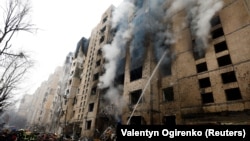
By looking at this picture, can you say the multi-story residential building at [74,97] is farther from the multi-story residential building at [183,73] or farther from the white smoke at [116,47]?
the white smoke at [116,47]

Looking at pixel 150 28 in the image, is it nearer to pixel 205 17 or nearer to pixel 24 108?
pixel 205 17

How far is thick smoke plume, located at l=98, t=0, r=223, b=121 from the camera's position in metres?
18.1

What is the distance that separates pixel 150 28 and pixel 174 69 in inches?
312

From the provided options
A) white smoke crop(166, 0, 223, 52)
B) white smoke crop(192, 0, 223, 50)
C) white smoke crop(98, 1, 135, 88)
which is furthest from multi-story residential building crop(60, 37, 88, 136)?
white smoke crop(192, 0, 223, 50)

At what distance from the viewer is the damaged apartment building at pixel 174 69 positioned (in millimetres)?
14672

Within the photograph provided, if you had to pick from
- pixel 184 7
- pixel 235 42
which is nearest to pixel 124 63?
pixel 184 7

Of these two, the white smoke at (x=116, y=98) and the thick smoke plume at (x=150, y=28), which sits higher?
the thick smoke plume at (x=150, y=28)

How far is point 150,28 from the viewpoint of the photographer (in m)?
24.3

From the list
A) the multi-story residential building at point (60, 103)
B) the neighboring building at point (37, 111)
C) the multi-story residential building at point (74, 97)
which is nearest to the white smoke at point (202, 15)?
the multi-story residential building at point (74, 97)

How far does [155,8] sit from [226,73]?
583 inches

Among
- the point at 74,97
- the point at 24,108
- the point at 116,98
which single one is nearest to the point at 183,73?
the point at 116,98

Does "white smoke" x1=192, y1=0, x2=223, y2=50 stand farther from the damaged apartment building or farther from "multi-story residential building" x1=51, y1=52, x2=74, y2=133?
"multi-story residential building" x1=51, y1=52, x2=74, y2=133

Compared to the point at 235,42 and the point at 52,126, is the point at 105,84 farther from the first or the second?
the point at 52,126

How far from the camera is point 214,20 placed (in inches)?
706
